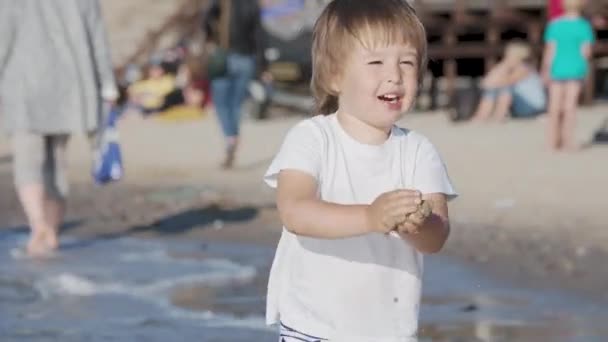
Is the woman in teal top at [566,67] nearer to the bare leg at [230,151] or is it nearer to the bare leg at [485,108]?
the bare leg at [230,151]

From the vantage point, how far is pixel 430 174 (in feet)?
13.3

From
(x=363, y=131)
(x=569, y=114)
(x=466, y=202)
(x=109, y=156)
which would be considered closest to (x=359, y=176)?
(x=363, y=131)

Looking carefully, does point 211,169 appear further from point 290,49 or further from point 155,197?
point 290,49

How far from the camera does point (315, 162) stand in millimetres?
3982

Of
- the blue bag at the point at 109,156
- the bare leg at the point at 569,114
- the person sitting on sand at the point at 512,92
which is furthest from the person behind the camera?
the person sitting on sand at the point at 512,92

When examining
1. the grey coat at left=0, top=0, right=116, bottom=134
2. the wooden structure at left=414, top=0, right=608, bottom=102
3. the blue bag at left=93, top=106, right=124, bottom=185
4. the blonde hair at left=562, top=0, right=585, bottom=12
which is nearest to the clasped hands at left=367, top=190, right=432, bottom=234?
the grey coat at left=0, top=0, right=116, bottom=134

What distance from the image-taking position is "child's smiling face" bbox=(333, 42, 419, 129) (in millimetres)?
3953

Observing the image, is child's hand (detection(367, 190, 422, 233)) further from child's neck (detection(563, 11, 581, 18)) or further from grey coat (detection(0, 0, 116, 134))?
child's neck (detection(563, 11, 581, 18))

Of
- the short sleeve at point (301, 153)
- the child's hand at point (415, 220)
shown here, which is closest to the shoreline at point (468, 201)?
the short sleeve at point (301, 153)

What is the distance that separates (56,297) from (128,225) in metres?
3.20

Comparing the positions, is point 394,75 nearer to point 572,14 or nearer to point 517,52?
point 572,14

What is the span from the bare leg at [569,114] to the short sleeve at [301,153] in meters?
10.7

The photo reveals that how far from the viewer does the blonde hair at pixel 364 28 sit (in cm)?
Result: 398

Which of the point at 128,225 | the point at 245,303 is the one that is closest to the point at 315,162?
the point at 245,303
